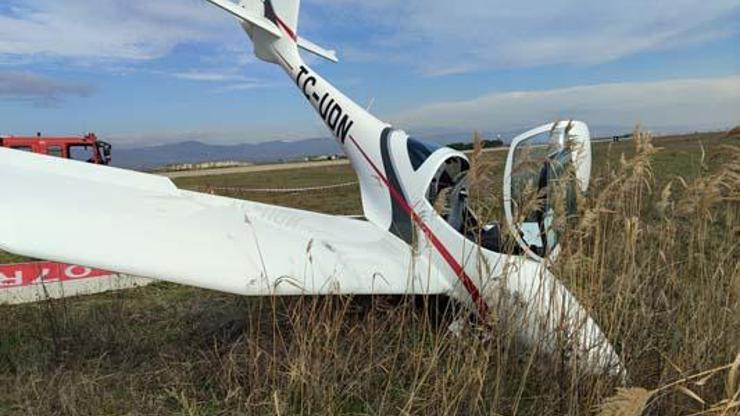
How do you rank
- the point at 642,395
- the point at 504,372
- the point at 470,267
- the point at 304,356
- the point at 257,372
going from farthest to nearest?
the point at 470,267 < the point at 257,372 < the point at 304,356 < the point at 504,372 < the point at 642,395

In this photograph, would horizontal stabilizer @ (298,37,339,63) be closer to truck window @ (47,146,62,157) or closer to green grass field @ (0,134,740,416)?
green grass field @ (0,134,740,416)

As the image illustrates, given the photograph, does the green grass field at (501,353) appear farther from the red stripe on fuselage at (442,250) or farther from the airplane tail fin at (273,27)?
the airplane tail fin at (273,27)

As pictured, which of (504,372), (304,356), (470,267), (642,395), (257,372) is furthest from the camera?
(470,267)

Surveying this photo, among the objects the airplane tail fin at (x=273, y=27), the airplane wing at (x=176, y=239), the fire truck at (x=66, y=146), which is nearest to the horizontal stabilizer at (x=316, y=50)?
the airplane tail fin at (x=273, y=27)

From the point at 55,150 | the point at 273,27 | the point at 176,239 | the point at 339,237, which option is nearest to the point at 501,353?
the point at 176,239

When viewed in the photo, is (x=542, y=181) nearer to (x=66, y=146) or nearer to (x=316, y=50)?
(x=316, y=50)

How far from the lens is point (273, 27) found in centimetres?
961

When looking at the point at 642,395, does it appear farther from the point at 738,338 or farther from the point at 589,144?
the point at 589,144

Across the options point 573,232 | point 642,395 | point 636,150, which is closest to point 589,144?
point 636,150

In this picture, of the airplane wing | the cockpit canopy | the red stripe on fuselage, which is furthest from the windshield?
the airplane wing

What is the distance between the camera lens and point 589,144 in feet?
13.1

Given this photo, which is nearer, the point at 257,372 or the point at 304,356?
the point at 304,356

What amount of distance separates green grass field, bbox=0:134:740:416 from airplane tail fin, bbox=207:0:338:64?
648cm

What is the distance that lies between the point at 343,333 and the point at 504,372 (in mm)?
1542
